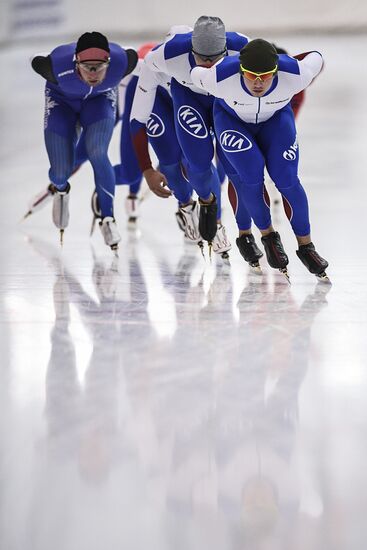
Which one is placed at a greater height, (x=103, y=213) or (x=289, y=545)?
(x=103, y=213)

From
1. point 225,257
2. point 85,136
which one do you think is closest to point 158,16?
point 85,136

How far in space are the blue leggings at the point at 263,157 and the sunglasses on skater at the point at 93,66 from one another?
0.84 meters

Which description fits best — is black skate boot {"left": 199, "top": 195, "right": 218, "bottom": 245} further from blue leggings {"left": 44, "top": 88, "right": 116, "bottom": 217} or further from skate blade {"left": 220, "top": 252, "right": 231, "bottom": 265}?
blue leggings {"left": 44, "top": 88, "right": 116, "bottom": 217}

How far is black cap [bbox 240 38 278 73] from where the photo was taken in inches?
184

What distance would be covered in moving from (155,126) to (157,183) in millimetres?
336

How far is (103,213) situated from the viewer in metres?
6.00

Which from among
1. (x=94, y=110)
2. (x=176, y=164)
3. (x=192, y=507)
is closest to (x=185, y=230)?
(x=176, y=164)

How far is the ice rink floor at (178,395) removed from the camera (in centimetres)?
261

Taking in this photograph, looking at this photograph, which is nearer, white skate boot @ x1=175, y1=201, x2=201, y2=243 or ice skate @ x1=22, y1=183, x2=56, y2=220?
white skate boot @ x1=175, y1=201, x2=201, y2=243

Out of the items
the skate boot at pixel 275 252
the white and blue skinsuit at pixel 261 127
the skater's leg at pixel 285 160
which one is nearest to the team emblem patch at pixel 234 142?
the white and blue skinsuit at pixel 261 127

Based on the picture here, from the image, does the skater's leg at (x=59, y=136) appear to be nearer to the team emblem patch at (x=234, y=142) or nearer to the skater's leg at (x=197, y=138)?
the skater's leg at (x=197, y=138)

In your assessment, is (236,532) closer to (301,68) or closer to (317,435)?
(317,435)

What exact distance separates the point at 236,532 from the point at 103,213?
11.9 ft

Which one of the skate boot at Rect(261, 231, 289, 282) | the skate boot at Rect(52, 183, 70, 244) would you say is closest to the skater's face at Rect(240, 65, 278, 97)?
the skate boot at Rect(261, 231, 289, 282)
